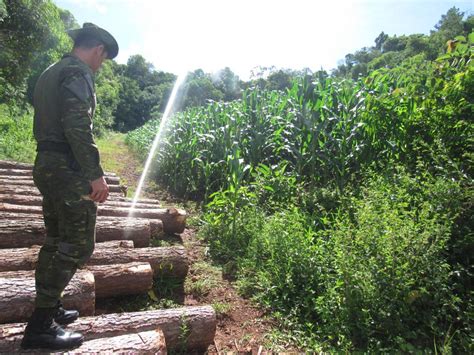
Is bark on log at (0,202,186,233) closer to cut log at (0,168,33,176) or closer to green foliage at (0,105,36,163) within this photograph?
cut log at (0,168,33,176)

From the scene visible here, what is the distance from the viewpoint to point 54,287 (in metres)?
2.21

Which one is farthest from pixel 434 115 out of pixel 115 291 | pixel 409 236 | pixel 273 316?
pixel 115 291

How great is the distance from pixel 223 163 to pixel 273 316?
4.16 meters

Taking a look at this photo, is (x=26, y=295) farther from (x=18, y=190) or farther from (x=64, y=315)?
(x=18, y=190)

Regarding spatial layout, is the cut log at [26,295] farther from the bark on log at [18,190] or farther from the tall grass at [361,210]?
the bark on log at [18,190]

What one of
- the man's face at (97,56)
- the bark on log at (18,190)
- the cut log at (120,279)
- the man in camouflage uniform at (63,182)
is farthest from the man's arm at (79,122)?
the bark on log at (18,190)

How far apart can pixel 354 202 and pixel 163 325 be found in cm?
271

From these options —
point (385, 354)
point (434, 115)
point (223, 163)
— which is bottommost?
point (385, 354)

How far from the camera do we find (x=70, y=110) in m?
2.19

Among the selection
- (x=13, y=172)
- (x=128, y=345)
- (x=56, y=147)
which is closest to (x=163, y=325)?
(x=128, y=345)

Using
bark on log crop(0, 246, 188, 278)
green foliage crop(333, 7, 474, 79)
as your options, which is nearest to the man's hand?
bark on log crop(0, 246, 188, 278)

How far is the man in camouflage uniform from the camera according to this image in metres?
2.18

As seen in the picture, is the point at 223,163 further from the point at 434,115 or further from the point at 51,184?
the point at 51,184

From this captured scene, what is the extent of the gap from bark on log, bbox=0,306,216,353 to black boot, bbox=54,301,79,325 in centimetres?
5
